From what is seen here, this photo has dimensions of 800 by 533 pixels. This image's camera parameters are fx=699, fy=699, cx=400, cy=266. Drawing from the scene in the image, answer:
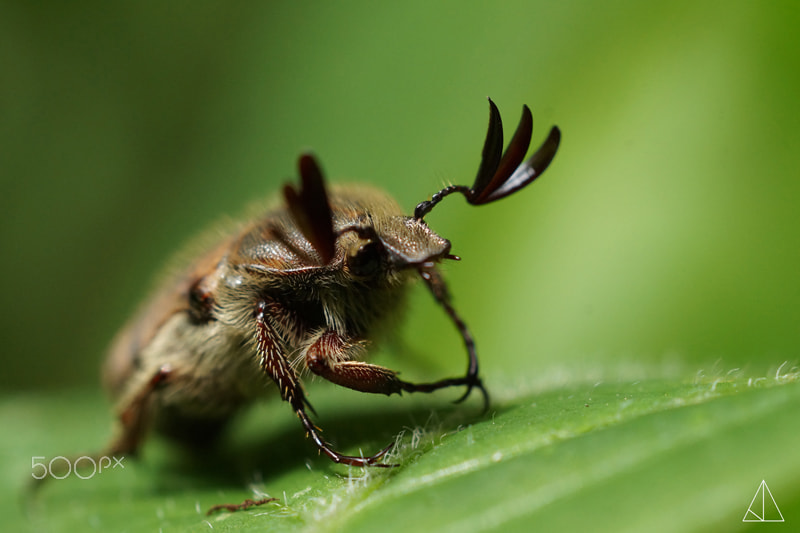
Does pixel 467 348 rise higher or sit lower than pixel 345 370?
higher

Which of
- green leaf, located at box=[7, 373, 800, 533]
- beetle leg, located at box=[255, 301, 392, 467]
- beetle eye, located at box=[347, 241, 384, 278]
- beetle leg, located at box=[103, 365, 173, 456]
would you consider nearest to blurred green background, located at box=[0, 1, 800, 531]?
green leaf, located at box=[7, 373, 800, 533]

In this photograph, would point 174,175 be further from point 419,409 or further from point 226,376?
point 419,409

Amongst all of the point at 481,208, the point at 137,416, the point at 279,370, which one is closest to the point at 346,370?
the point at 279,370

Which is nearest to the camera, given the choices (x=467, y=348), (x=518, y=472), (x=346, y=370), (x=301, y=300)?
(x=518, y=472)

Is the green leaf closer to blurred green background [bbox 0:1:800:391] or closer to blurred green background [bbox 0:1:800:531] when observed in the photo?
blurred green background [bbox 0:1:800:531]

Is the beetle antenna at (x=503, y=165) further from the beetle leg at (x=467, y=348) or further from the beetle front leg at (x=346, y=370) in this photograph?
the beetle front leg at (x=346, y=370)

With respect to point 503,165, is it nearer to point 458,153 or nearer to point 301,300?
point 301,300
